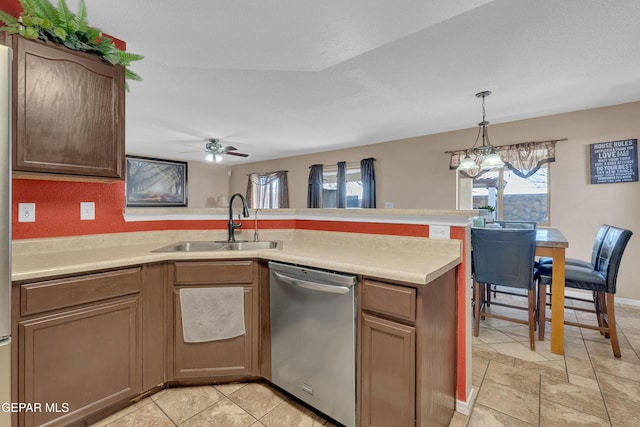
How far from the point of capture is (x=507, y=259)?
229 centimetres

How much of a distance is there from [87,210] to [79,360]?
96 cm

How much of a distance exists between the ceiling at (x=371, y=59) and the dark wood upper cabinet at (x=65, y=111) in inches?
16.6

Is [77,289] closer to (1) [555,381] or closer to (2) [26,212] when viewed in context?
(2) [26,212]

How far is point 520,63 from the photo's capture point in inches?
95.0

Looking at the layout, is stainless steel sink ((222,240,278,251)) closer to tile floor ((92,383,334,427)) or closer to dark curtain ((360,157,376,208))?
tile floor ((92,383,334,427))

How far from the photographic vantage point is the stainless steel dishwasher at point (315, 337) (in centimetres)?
140

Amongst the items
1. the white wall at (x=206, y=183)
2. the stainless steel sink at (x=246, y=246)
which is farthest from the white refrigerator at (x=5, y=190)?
the white wall at (x=206, y=183)

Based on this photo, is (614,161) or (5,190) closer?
(5,190)

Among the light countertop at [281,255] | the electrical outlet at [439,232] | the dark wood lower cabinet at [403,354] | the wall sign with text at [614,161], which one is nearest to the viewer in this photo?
the dark wood lower cabinet at [403,354]

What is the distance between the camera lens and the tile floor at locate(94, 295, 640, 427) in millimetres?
1540

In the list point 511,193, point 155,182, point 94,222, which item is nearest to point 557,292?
point 511,193

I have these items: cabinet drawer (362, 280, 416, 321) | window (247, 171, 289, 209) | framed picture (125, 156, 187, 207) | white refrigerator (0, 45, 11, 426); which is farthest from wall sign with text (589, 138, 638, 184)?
framed picture (125, 156, 187, 207)

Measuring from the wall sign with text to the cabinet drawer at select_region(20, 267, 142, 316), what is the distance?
4911 millimetres

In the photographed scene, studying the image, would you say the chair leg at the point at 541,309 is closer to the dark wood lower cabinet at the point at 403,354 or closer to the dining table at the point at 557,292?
the dining table at the point at 557,292
